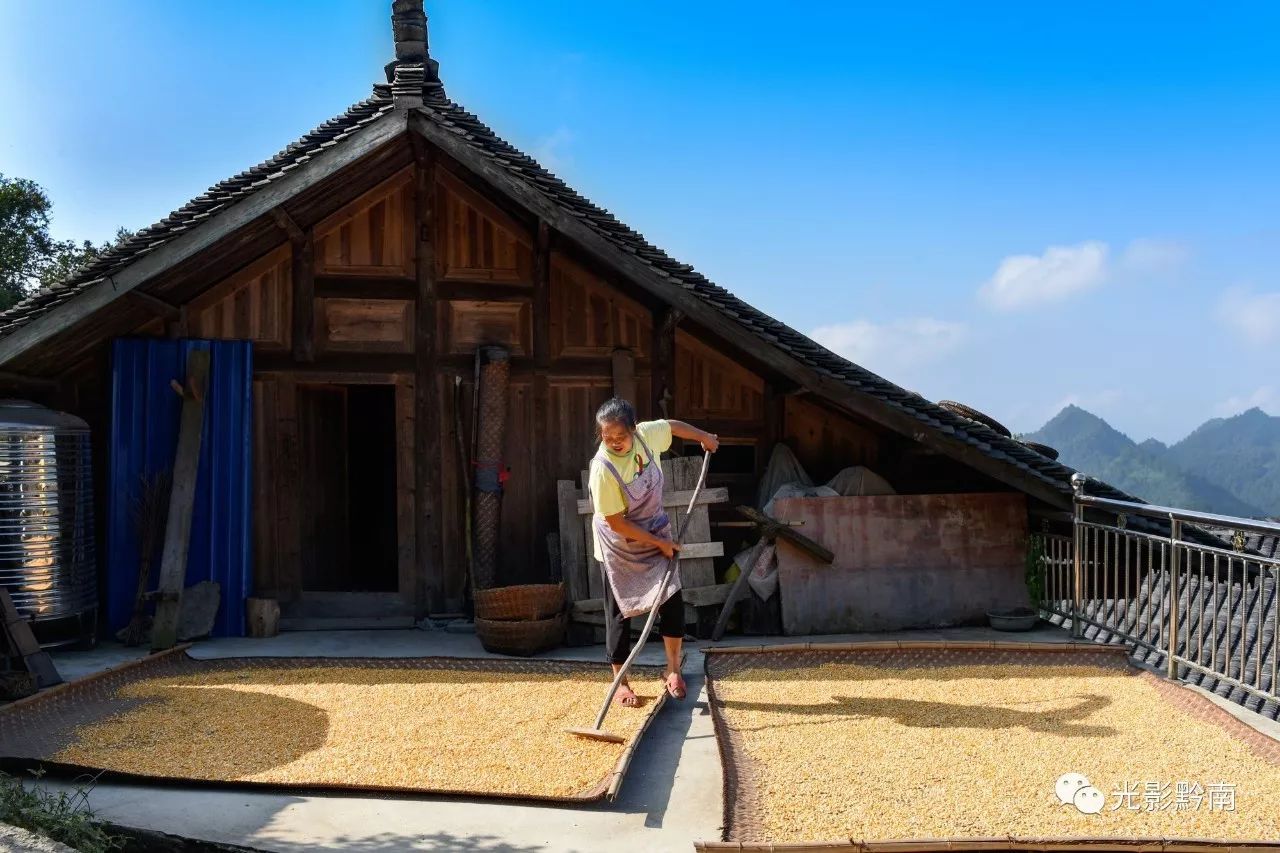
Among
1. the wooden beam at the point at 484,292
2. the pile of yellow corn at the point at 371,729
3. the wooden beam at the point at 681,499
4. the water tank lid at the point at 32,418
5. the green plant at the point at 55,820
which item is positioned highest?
the wooden beam at the point at 484,292

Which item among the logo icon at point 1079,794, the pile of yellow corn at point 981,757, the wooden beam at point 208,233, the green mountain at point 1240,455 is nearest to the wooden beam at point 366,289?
the wooden beam at point 208,233

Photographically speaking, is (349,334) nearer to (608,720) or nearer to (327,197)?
(327,197)

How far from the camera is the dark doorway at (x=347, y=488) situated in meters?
8.34

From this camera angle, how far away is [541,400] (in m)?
7.68

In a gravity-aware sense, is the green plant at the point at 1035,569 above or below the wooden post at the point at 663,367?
below

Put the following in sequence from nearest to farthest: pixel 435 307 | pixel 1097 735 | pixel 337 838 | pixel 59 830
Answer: pixel 59 830, pixel 337 838, pixel 1097 735, pixel 435 307

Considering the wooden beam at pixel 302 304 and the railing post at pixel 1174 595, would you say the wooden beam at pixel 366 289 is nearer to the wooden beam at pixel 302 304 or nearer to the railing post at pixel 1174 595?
the wooden beam at pixel 302 304

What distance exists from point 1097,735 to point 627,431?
8.95 feet

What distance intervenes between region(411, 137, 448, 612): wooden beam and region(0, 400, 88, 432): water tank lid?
246 centimetres

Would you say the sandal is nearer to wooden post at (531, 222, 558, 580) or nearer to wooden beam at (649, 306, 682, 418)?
A: wooden post at (531, 222, 558, 580)

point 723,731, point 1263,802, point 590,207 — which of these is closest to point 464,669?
point 723,731

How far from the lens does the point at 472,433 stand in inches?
297

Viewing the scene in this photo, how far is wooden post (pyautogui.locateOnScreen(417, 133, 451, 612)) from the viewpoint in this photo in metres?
7.54

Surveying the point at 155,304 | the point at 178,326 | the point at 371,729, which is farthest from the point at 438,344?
the point at 371,729
